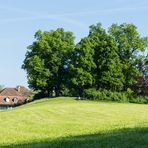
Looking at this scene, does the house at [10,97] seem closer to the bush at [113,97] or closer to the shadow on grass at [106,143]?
the bush at [113,97]

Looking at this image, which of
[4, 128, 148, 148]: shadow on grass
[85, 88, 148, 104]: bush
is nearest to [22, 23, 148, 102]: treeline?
[85, 88, 148, 104]: bush

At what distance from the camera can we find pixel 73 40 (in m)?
90.6

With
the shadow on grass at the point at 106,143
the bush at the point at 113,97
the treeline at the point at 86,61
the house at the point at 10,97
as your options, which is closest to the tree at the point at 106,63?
the treeline at the point at 86,61

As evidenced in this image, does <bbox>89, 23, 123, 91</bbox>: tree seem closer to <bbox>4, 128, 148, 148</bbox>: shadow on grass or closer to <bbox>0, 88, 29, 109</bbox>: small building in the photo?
<bbox>0, 88, 29, 109</bbox>: small building

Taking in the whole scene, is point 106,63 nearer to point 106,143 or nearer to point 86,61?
point 86,61

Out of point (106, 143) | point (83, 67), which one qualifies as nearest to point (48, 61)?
point (83, 67)

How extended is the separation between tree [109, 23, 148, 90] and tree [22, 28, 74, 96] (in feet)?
29.5

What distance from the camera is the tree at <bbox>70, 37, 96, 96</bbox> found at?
3086 inches

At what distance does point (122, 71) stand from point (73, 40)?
14.0 meters

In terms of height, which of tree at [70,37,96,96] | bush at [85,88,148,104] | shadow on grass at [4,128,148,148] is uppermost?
tree at [70,37,96,96]

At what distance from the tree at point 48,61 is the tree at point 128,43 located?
29.5ft

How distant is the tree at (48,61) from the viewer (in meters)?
84.9

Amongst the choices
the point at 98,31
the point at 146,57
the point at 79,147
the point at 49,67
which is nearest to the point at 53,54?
the point at 49,67

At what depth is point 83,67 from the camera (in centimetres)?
7950
